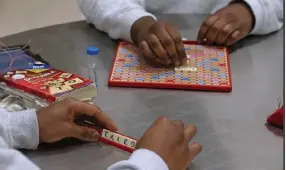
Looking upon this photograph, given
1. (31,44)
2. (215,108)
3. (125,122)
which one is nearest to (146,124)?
(125,122)

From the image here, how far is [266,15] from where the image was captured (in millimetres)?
1290

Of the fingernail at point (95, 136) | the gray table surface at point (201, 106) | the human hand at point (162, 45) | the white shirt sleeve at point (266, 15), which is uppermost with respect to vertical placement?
the white shirt sleeve at point (266, 15)

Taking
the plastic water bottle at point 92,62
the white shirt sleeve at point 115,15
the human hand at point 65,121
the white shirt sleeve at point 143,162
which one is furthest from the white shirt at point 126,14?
the white shirt sleeve at point 143,162

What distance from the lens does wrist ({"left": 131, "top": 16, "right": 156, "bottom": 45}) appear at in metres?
1.19

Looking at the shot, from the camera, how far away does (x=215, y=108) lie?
3.05ft

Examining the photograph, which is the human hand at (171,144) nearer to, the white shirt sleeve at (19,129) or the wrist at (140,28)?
the white shirt sleeve at (19,129)

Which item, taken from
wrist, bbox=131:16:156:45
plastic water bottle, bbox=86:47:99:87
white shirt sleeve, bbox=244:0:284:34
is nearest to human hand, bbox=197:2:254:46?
white shirt sleeve, bbox=244:0:284:34

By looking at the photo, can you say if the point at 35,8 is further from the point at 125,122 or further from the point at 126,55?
the point at 125,122

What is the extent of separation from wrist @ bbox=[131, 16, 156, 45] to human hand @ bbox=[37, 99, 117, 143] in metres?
0.39

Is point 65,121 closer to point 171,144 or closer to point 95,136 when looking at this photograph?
point 95,136

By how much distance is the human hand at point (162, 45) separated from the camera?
1092 mm

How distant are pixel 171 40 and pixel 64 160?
0.44 metres

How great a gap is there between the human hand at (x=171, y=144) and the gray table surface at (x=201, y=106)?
24 millimetres

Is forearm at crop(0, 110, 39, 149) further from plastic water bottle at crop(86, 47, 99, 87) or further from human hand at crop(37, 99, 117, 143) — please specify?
plastic water bottle at crop(86, 47, 99, 87)
